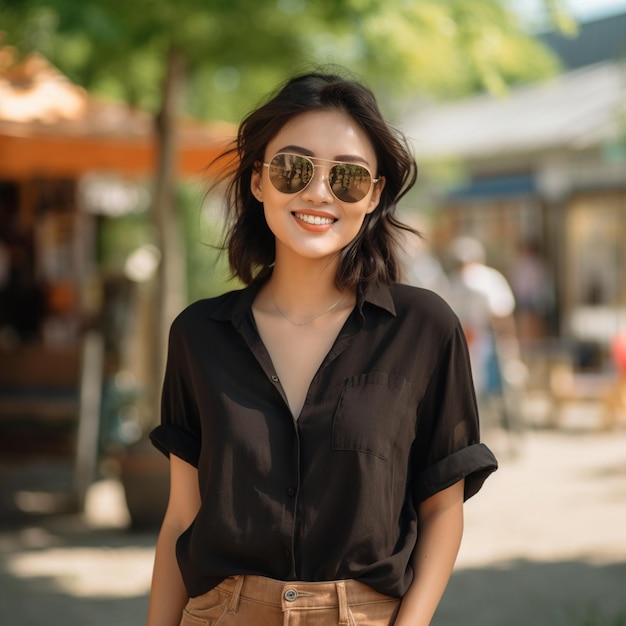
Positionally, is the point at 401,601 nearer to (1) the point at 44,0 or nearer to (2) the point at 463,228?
(1) the point at 44,0

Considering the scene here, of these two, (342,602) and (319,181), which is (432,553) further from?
(319,181)

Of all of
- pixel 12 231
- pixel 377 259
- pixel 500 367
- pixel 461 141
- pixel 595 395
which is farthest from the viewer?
pixel 461 141

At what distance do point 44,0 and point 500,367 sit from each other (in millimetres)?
6312

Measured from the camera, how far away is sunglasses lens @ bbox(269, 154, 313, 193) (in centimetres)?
219

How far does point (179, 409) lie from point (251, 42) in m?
5.82

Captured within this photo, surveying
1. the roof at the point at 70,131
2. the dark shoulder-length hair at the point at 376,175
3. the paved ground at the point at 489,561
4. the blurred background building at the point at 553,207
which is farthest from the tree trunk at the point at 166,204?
the blurred background building at the point at 553,207

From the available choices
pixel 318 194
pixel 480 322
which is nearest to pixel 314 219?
pixel 318 194

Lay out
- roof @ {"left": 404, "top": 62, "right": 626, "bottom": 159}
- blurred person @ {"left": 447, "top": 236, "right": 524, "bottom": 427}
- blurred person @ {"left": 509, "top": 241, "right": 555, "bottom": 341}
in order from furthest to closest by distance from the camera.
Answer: blurred person @ {"left": 509, "top": 241, "right": 555, "bottom": 341} → roof @ {"left": 404, "top": 62, "right": 626, "bottom": 159} → blurred person @ {"left": 447, "top": 236, "right": 524, "bottom": 427}

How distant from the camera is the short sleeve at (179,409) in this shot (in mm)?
2273

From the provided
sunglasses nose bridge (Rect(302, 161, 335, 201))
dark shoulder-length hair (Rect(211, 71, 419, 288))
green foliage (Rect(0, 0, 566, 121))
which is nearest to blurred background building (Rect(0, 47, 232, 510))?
green foliage (Rect(0, 0, 566, 121))

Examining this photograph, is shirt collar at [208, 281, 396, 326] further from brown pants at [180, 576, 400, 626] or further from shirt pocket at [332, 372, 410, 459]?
brown pants at [180, 576, 400, 626]

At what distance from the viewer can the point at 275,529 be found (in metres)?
2.03

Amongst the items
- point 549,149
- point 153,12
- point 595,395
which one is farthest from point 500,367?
point 549,149

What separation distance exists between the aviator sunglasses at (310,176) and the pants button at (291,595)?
73 centimetres
